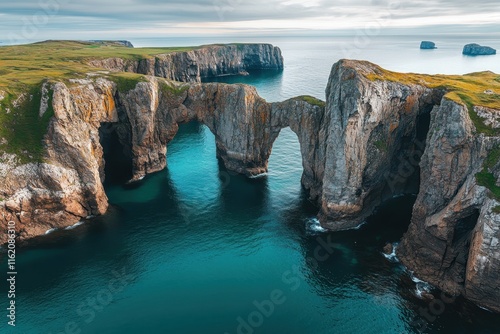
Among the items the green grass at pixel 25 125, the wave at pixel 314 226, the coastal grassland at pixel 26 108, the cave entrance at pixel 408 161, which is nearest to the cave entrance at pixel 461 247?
the wave at pixel 314 226

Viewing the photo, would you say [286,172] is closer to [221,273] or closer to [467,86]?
[221,273]

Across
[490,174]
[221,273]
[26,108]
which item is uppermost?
[26,108]

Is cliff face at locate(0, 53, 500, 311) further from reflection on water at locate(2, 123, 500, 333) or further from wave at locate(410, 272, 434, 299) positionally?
reflection on water at locate(2, 123, 500, 333)

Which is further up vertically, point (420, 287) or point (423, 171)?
point (423, 171)

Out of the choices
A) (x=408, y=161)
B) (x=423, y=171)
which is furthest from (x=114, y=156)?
(x=423, y=171)

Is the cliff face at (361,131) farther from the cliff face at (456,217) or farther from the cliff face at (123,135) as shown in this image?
the cliff face at (123,135)
